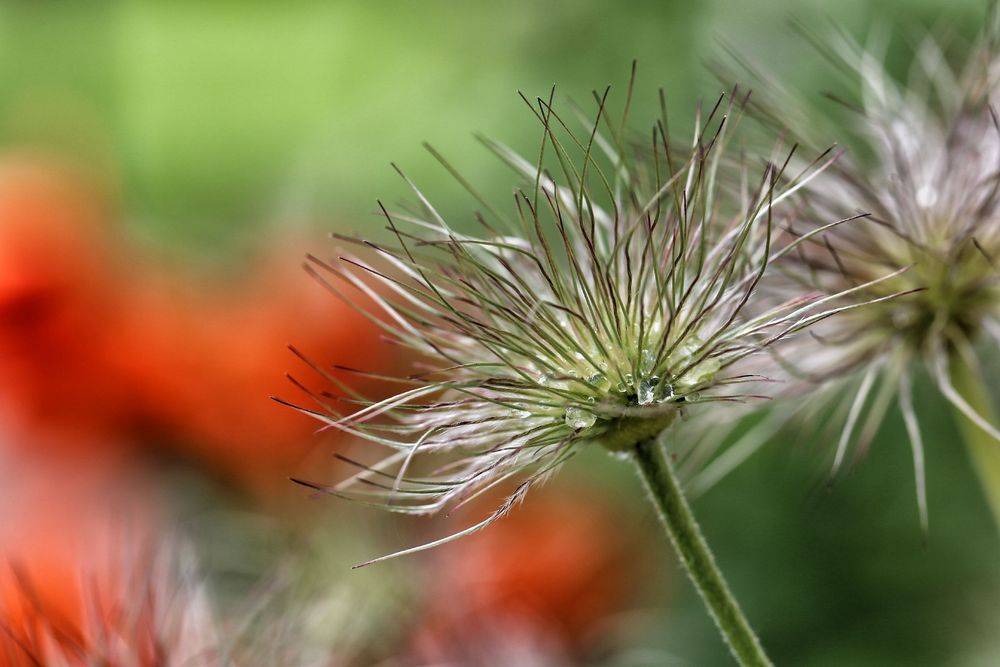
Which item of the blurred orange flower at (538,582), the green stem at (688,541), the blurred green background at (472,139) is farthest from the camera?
the blurred green background at (472,139)

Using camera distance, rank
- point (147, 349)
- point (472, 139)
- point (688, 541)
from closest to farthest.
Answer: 1. point (688, 541)
2. point (147, 349)
3. point (472, 139)

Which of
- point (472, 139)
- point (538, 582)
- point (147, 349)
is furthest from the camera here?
point (472, 139)

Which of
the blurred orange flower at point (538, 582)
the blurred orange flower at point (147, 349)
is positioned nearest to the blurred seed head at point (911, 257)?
the blurred orange flower at point (538, 582)

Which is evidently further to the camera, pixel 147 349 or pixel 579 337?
pixel 147 349

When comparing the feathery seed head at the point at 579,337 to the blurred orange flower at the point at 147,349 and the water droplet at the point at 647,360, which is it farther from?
the blurred orange flower at the point at 147,349

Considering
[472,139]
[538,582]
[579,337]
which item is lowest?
[538,582]

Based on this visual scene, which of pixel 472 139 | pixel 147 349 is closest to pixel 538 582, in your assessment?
pixel 147 349

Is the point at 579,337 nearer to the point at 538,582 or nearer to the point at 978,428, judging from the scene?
the point at 978,428
